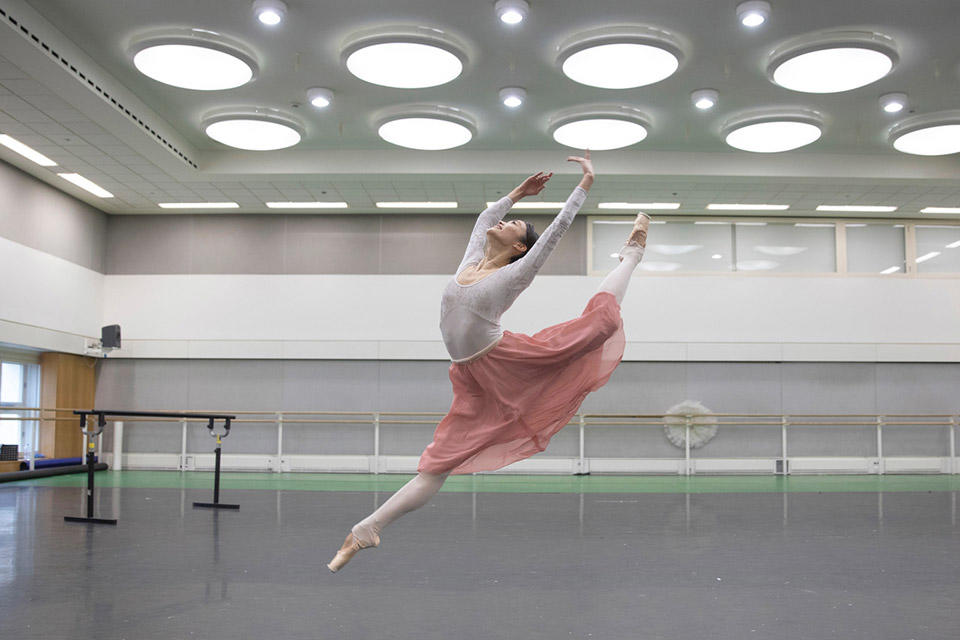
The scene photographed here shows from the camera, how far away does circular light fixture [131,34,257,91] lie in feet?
27.3

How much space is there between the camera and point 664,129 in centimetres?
1122

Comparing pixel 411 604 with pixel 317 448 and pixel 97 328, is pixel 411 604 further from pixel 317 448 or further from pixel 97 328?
pixel 97 328

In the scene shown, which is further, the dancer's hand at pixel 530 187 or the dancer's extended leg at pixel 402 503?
the dancer's hand at pixel 530 187

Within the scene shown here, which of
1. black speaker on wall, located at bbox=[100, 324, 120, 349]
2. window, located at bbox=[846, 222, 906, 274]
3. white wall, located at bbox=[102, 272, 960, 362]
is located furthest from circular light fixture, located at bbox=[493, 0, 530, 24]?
window, located at bbox=[846, 222, 906, 274]

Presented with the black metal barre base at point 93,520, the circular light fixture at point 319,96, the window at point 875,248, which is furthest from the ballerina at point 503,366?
the window at point 875,248

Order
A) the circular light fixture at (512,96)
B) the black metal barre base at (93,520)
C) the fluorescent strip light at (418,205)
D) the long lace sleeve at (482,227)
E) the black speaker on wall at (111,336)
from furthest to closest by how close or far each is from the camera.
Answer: the fluorescent strip light at (418,205) → the black speaker on wall at (111,336) → the circular light fixture at (512,96) → the black metal barre base at (93,520) → the long lace sleeve at (482,227)

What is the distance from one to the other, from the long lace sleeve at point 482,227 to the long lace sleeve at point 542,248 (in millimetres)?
423

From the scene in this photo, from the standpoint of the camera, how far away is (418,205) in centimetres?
1424

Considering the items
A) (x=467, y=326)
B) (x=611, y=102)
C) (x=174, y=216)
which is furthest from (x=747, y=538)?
(x=174, y=216)

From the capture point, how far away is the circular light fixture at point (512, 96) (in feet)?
32.3

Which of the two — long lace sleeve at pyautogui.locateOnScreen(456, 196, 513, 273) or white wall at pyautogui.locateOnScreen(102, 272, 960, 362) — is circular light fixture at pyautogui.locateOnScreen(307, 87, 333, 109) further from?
long lace sleeve at pyautogui.locateOnScreen(456, 196, 513, 273)

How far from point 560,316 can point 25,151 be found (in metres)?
8.73

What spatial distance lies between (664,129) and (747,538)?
6807 mm

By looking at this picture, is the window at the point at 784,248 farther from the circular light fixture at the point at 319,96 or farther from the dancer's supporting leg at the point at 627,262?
the dancer's supporting leg at the point at 627,262
